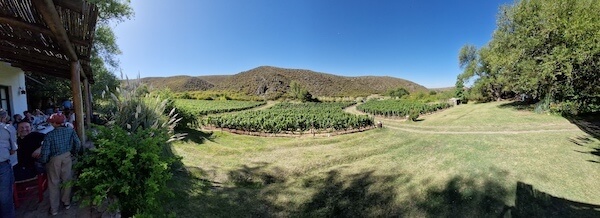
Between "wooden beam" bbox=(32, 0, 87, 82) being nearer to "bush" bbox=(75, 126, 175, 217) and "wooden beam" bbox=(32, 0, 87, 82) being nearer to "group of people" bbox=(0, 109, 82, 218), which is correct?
"group of people" bbox=(0, 109, 82, 218)

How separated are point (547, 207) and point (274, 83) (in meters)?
91.5

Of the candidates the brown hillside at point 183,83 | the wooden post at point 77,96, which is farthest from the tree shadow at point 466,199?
the brown hillside at point 183,83

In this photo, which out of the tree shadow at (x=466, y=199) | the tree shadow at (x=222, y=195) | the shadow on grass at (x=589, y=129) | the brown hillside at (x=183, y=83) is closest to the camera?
the tree shadow at (x=222, y=195)

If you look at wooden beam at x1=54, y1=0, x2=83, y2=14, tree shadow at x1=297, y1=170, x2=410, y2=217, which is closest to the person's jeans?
wooden beam at x1=54, y1=0, x2=83, y2=14

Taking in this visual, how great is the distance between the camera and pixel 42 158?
3.49 metres

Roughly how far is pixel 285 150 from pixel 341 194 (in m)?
4.76

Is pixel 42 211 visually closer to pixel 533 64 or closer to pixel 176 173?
pixel 176 173

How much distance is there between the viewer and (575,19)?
12297 mm

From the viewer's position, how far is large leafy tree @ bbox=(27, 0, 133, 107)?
14438 mm

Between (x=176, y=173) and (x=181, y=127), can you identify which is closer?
(x=176, y=173)

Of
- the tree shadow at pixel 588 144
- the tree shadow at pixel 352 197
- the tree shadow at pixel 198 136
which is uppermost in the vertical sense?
the tree shadow at pixel 588 144

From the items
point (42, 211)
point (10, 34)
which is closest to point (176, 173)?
point (42, 211)

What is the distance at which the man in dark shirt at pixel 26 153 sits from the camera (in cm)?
412

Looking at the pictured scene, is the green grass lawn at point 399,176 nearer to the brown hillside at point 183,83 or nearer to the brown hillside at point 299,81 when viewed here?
the brown hillside at point 299,81
